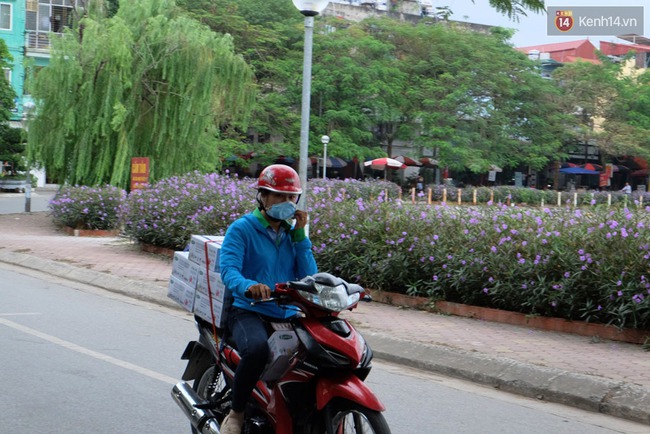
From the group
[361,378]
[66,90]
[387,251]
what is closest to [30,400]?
[361,378]

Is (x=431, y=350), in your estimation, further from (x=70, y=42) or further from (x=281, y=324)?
(x=70, y=42)

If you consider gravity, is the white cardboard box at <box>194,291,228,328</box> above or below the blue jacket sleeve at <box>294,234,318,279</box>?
below

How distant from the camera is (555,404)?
7.05m

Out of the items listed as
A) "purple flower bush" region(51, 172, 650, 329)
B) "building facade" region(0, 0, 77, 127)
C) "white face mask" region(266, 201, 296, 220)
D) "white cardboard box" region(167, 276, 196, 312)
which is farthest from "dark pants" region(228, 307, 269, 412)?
"building facade" region(0, 0, 77, 127)

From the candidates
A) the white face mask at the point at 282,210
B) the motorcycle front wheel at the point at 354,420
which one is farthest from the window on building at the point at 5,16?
the motorcycle front wheel at the point at 354,420

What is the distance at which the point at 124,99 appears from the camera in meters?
24.4

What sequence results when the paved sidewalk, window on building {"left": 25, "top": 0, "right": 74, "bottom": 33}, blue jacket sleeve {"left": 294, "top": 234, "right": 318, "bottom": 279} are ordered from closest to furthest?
blue jacket sleeve {"left": 294, "top": 234, "right": 318, "bottom": 279}
the paved sidewalk
window on building {"left": 25, "top": 0, "right": 74, "bottom": 33}

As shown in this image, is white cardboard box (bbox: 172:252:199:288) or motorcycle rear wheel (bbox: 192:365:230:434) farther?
white cardboard box (bbox: 172:252:199:288)

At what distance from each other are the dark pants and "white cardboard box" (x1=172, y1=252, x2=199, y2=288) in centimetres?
79

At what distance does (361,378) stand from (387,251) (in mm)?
7147

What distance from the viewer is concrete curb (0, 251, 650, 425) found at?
6.74m

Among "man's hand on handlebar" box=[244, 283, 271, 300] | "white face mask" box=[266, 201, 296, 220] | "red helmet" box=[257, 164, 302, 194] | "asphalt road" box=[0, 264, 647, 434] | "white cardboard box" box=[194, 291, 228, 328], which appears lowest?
"asphalt road" box=[0, 264, 647, 434]

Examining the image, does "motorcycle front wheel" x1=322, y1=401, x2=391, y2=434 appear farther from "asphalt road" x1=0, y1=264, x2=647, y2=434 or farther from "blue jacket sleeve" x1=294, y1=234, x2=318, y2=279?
"asphalt road" x1=0, y1=264, x2=647, y2=434

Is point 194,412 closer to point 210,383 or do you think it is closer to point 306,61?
point 210,383
